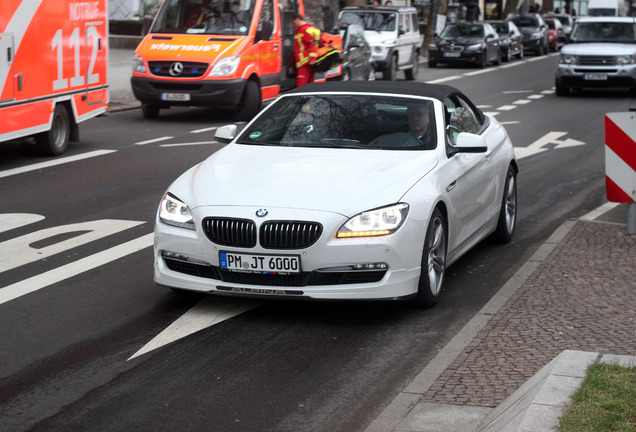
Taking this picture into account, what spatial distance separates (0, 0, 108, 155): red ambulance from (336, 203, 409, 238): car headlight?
306 inches

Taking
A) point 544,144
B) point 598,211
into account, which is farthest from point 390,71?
point 598,211

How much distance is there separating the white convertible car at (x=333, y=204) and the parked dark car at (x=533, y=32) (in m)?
40.5

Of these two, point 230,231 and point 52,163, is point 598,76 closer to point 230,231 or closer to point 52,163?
point 52,163

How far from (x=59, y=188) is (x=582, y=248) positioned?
597cm

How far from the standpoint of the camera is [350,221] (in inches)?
280

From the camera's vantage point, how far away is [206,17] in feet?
67.8

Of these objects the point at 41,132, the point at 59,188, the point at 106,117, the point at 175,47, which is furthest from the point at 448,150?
the point at 106,117

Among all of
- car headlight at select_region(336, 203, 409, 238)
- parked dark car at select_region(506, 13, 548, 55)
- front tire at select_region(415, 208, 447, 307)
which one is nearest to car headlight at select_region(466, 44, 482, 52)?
parked dark car at select_region(506, 13, 548, 55)

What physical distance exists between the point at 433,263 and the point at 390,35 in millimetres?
24338

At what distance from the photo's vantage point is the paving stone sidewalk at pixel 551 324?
602cm

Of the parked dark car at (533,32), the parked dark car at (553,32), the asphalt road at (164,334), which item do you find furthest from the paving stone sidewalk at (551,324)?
the parked dark car at (553,32)

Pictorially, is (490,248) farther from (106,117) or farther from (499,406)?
(106,117)

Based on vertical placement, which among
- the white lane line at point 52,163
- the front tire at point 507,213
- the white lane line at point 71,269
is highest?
the front tire at point 507,213

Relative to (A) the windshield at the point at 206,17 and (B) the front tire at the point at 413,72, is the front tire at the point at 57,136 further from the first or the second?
(B) the front tire at the point at 413,72
